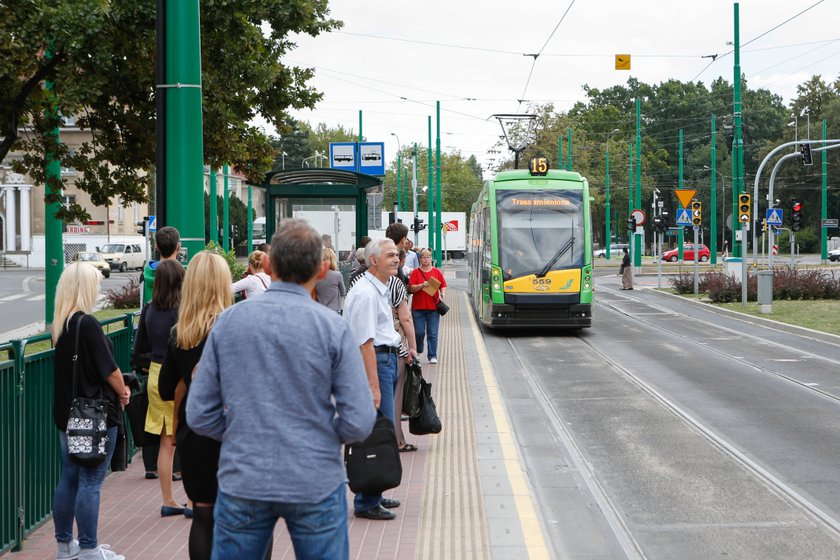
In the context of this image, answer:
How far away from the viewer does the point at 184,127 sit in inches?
329

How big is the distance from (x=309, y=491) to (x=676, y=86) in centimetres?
11614

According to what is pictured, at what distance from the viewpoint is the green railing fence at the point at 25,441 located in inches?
241

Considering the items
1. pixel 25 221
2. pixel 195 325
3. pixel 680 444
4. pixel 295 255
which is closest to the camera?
pixel 295 255

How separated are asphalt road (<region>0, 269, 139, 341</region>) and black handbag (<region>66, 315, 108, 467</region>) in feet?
61.0

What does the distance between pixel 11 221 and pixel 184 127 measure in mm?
70854

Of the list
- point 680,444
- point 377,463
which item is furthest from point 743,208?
point 377,463

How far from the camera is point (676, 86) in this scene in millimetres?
114438

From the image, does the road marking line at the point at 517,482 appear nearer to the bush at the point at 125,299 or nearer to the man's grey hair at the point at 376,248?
the man's grey hair at the point at 376,248

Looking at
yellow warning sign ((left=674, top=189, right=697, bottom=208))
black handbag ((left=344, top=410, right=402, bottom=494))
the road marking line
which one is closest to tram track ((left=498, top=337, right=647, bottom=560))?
the road marking line

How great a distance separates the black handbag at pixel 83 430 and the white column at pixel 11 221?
7121 cm

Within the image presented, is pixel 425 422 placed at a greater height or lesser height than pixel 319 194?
lesser

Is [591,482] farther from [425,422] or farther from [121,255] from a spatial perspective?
[121,255]

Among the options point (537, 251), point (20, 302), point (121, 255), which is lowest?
point (20, 302)

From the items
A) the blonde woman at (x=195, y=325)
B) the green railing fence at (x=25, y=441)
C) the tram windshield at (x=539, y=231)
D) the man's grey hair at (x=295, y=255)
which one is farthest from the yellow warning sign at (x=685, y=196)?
the man's grey hair at (x=295, y=255)
